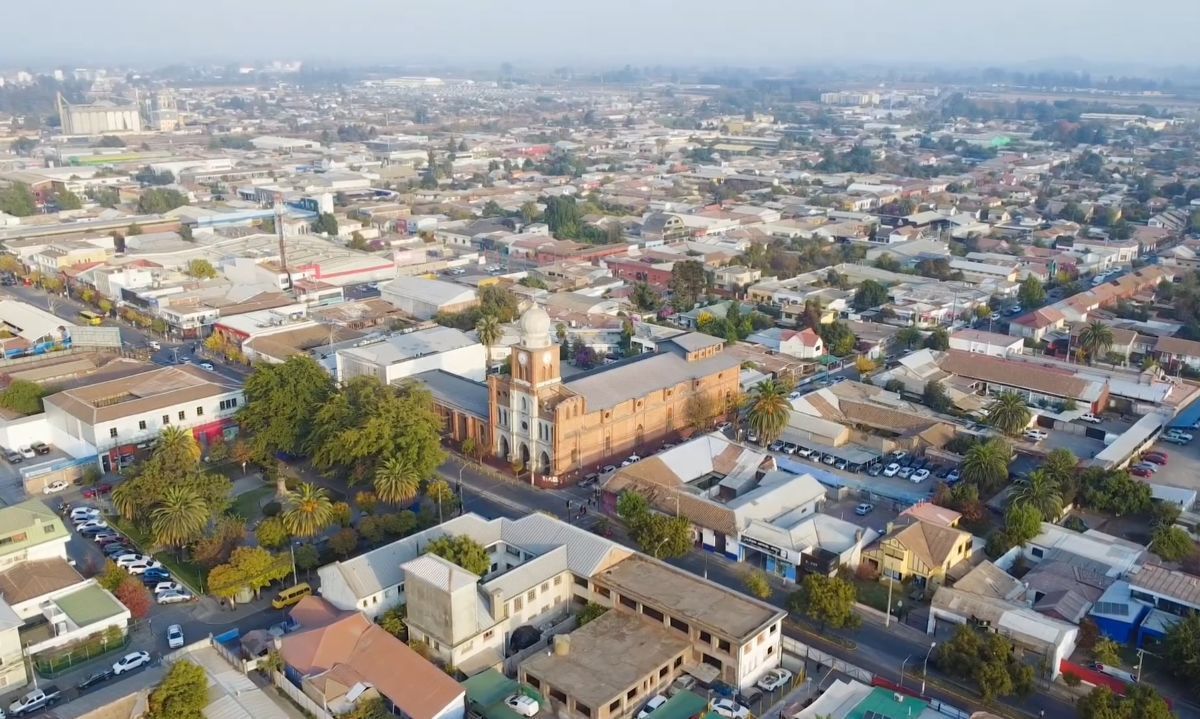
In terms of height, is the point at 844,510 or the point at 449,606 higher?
the point at 449,606

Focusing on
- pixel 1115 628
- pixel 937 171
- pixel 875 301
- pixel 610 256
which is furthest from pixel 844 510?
pixel 937 171

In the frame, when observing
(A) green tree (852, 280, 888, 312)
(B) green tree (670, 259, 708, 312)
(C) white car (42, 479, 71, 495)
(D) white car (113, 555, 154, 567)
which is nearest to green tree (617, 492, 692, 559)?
(D) white car (113, 555, 154, 567)

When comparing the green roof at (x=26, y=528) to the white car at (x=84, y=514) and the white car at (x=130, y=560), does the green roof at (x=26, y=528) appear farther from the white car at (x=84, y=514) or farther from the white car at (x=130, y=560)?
the white car at (x=84, y=514)

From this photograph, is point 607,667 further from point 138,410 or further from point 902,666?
point 138,410

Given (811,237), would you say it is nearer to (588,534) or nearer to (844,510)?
(844,510)

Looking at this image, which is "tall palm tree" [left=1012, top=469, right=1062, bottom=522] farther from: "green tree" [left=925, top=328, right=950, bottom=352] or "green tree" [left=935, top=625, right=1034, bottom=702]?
"green tree" [left=925, top=328, right=950, bottom=352]

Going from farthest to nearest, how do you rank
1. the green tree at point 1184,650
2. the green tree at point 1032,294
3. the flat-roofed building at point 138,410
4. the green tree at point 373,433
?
the green tree at point 1032,294, the flat-roofed building at point 138,410, the green tree at point 373,433, the green tree at point 1184,650

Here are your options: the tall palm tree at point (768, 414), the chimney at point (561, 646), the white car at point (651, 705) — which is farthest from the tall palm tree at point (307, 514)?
the tall palm tree at point (768, 414)
